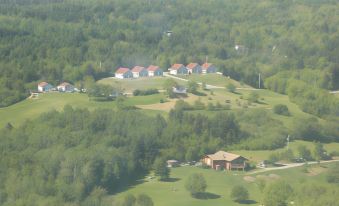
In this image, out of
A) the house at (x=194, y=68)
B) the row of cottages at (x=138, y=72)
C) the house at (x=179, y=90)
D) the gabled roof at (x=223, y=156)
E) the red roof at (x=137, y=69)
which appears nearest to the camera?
the gabled roof at (x=223, y=156)

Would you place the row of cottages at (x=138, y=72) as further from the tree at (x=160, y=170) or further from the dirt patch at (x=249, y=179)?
the dirt patch at (x=249, y=179)

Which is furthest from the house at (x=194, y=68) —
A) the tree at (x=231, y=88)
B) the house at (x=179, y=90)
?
the house at (x=179, y=90)

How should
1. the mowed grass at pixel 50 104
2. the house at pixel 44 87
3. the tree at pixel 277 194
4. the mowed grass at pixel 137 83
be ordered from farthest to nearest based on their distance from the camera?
the mowed grass at pixel 137 83 < the house at pixel 44 87 < the mowed grass at pixel 50 104 < the tree at pixel 277 194

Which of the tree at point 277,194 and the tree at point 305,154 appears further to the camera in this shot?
A: the tree at point 305,154

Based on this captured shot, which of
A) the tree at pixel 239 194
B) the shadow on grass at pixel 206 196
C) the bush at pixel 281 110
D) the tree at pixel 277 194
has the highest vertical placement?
the bush at pixel 281 110

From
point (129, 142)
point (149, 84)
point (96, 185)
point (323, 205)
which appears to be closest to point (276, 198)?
point (323, 205)

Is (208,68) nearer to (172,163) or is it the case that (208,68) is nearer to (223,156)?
(223,156)
